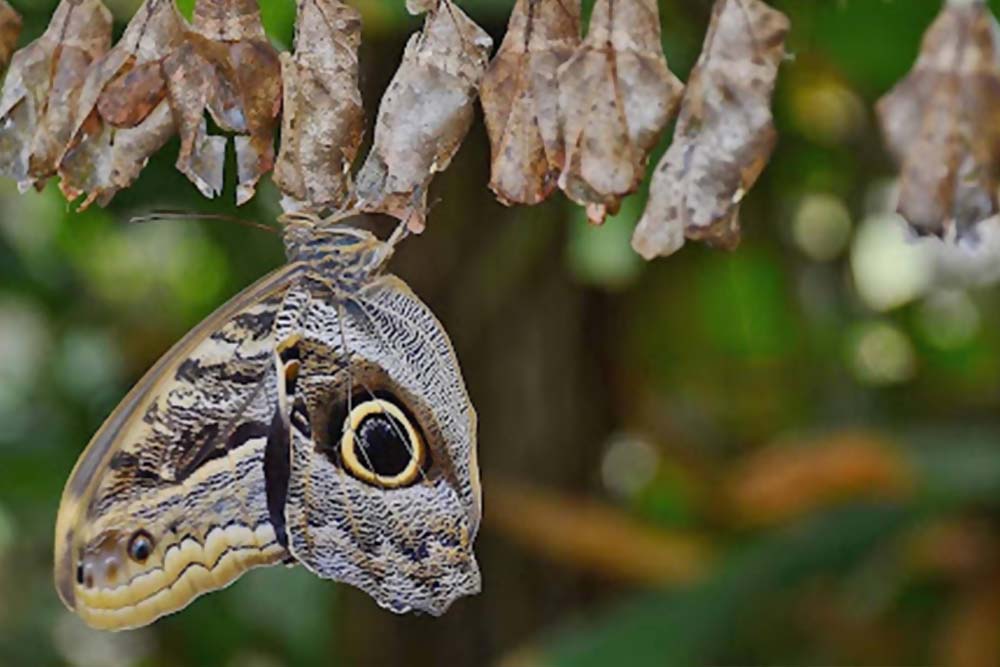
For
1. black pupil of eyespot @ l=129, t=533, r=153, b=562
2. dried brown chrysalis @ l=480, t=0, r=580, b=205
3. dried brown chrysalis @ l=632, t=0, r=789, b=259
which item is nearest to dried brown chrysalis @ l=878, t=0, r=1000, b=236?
dried brown chrysalis @ l=632, t=0, r=789, b=259

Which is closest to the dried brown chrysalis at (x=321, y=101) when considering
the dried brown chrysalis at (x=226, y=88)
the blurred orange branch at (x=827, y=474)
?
the dried brown chrysalis at (x=226, y=88)

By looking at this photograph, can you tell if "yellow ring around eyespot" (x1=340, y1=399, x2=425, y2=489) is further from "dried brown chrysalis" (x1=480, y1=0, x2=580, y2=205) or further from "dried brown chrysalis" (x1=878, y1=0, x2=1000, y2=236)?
"dried brown chrysalis" (x1=878, y1=0, x2=1000, y2=236)

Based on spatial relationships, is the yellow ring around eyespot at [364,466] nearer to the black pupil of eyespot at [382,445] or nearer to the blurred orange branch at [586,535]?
the black pupil of eyespot at [382,445]

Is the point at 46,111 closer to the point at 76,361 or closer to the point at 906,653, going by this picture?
the point at 76,361

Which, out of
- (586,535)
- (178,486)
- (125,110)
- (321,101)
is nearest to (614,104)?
(321,101)

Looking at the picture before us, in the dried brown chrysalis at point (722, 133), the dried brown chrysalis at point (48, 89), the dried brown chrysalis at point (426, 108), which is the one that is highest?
the dried brown chrysalis at point (722, 133)

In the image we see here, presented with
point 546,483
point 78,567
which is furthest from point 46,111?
point 546,483
